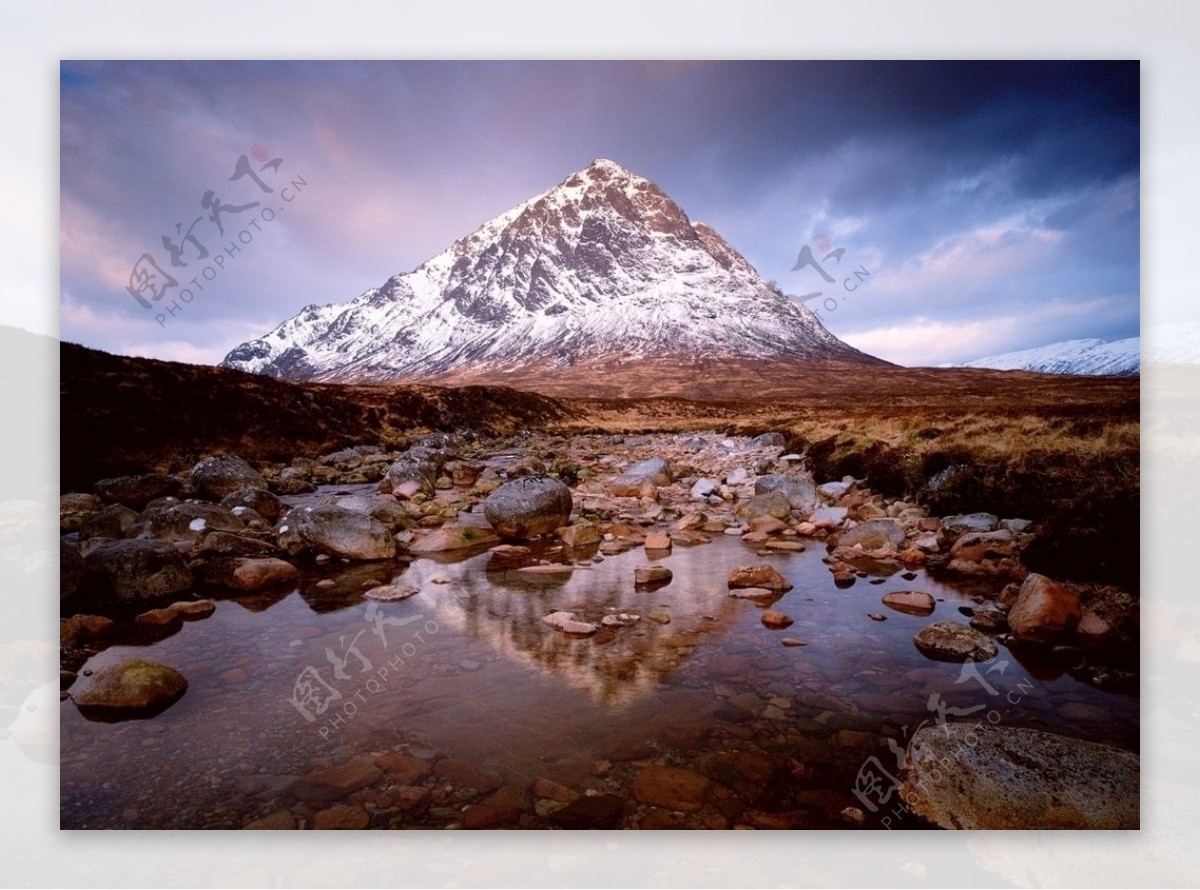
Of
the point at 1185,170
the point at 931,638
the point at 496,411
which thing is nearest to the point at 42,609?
the point at 931,638

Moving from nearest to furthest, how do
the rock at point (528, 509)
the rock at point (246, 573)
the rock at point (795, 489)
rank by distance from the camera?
the rock at point (246, 573) < the rock at point (528, 509) < the rock at point (795, 489)

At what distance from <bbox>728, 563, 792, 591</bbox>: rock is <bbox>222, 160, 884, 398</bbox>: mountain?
3.33 meters

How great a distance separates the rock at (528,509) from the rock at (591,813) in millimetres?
4803

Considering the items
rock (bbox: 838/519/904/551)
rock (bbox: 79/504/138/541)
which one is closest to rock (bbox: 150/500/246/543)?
rock (bbox: 79/504/138/541)

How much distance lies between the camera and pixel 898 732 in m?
3.92

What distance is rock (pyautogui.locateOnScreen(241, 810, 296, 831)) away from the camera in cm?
355

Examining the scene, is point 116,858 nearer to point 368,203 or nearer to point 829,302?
point 368,203

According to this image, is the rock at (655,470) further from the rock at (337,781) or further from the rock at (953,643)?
the rock at (337,781)

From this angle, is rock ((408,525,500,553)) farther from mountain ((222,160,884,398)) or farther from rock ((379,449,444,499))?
mountain ((222,160,884,398))

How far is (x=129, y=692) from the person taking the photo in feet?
13.6

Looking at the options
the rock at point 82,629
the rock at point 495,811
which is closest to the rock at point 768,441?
the rock at point 495,811

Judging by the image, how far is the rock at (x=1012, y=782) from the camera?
351 centimetres

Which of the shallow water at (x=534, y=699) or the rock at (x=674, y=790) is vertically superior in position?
the shallow water at (x=534, y=699)

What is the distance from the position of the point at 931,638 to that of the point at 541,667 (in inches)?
124
